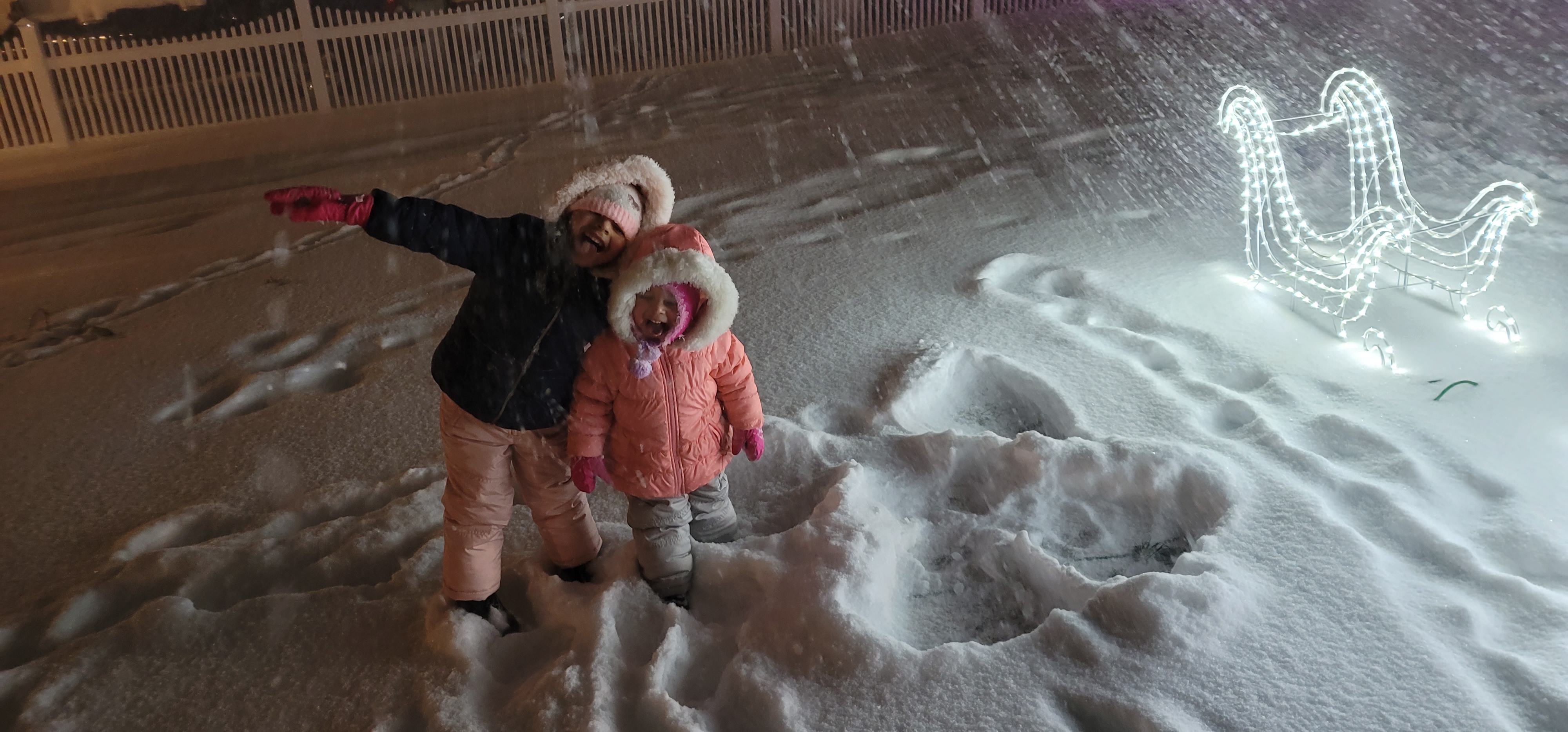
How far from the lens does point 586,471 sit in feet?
6.75

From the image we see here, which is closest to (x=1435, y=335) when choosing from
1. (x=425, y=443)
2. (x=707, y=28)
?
(x=425, y=443)

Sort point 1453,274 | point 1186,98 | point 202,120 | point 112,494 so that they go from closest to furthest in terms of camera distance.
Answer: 1. point 112,494
2. point 1453,274
3. point 1186,98
4. point 202,120

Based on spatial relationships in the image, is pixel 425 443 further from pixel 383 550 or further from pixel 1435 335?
pixel 1435 335

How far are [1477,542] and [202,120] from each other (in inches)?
317

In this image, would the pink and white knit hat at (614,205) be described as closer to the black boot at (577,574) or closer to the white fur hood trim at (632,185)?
the white fur hood trim at (632,185)

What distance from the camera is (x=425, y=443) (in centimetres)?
302

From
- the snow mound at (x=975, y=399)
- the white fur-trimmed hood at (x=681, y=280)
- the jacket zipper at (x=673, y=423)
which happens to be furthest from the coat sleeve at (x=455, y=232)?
the snow mound at (x=975, y=399)

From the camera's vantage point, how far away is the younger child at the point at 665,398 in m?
1.86

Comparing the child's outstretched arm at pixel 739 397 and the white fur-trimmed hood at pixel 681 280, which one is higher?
the white fur-trimmed hood at pixel 681 280

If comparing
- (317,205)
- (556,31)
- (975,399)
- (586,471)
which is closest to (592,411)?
(586,471)

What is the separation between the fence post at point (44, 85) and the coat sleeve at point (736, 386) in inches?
271

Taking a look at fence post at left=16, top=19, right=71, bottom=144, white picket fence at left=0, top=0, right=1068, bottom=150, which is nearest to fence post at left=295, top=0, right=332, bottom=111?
white picket fence at left=0, top=0, right=1068, bottom=150

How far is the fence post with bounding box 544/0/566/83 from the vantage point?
766 centimetres

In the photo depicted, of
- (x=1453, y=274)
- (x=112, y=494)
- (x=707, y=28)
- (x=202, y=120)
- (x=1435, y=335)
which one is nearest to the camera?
(x=112, y=494)
